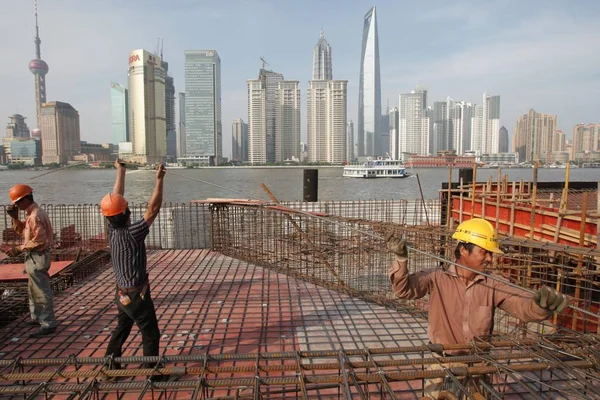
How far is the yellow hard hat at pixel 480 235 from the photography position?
223 centimetres

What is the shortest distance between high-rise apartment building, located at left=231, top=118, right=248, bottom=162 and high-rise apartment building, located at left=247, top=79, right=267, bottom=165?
30.9 m

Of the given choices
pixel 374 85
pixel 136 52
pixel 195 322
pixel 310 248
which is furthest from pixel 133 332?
pixel 374 85

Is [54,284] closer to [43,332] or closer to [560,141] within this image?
[43,332]

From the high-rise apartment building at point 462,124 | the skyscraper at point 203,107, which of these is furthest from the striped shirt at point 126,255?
the high-rise apartment building at point 462,124

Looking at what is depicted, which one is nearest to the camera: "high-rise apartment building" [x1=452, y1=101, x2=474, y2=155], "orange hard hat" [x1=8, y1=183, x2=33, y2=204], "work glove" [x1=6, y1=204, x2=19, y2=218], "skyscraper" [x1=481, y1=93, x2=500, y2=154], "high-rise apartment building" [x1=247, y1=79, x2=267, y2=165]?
"orange hard hat" [x1=8, y1=183, x2=33, y2=204]

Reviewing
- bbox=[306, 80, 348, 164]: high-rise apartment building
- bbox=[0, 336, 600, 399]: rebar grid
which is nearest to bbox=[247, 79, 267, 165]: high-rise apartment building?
bbox=[306, 80, 348, 164]: high-rise apartment building

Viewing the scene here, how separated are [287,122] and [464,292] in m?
131

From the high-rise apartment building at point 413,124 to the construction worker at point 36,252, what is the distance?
14806 centimetres

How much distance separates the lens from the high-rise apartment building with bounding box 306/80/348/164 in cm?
12031

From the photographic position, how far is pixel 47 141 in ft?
315

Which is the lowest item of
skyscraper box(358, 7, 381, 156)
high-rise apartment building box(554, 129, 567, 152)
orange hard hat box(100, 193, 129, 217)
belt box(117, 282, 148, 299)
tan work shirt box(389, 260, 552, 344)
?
belt box(117, 282, 148, 299)

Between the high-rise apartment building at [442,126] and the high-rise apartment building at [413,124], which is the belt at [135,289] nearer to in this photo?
the high-rise apartment building at [413,124]

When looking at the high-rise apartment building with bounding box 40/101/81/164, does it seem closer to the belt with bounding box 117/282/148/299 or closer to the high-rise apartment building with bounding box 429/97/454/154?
the belt with bounding box 117/282/148/299

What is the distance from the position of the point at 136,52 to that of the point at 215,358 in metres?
108
